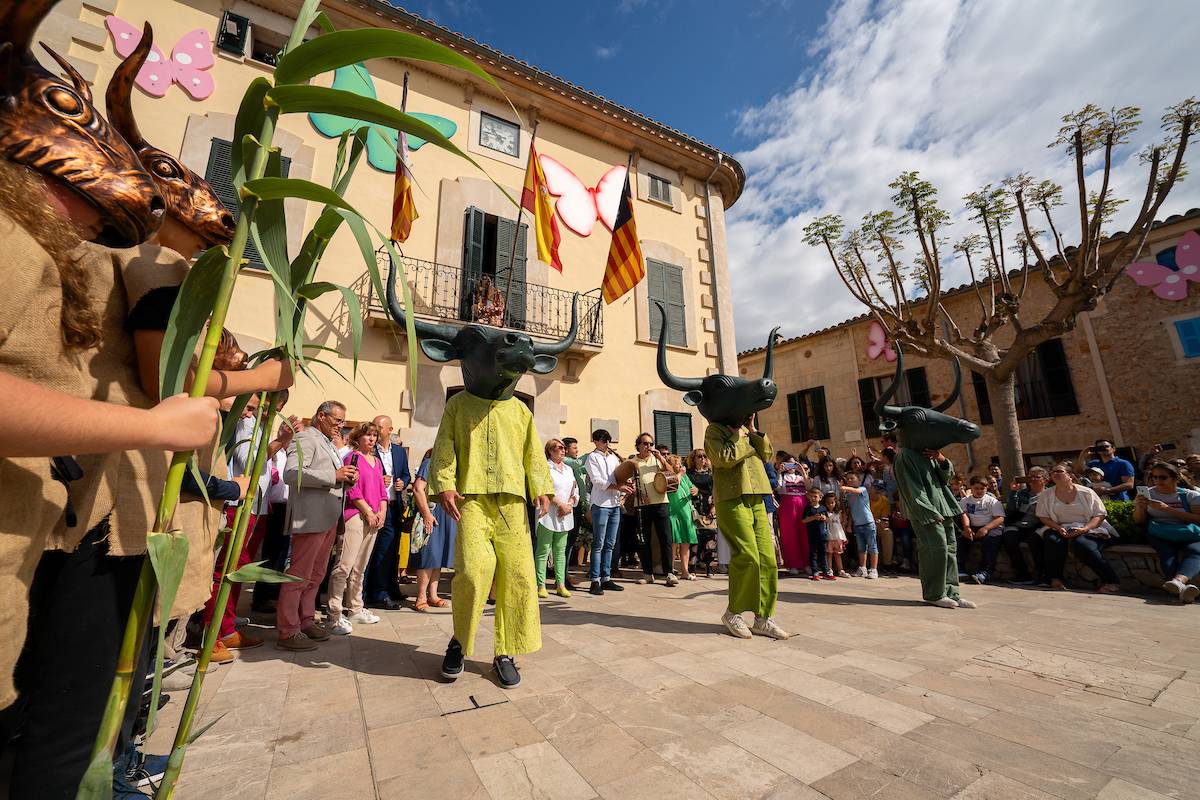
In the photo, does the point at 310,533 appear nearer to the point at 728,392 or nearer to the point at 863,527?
the point at 728,392

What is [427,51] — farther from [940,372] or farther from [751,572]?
[940,372]

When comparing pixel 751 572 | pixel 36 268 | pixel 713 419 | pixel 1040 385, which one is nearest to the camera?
pixel 36 268

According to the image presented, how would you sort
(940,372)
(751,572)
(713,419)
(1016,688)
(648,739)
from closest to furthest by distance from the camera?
1. (648,739)
2. (1016,688)
3. (751,572)
4. (713,419)
5. (940,372)

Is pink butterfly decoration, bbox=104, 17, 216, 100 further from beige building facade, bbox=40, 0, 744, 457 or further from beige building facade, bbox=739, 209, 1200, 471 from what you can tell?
beige building facade, bbox=739, 209, 1200, 471

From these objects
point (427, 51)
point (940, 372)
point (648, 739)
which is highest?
point (940, 372)

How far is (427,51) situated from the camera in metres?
0.74

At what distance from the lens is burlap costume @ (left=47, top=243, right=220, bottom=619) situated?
1129 mm

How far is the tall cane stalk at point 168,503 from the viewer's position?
771 millimetres

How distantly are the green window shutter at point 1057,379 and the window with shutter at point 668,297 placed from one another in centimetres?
972

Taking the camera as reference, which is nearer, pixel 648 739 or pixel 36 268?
pixel 36 268

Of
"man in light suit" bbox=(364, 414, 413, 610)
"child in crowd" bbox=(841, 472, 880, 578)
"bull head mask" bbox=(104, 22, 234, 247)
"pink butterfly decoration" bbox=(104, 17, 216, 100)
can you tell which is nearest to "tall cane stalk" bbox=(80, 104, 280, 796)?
"bull head mask" bbox=(104, 22, 234, 247)

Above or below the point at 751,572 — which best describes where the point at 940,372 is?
above

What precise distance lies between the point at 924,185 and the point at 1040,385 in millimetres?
7623

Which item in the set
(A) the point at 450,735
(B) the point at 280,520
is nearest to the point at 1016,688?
(A) the point at 450,735
